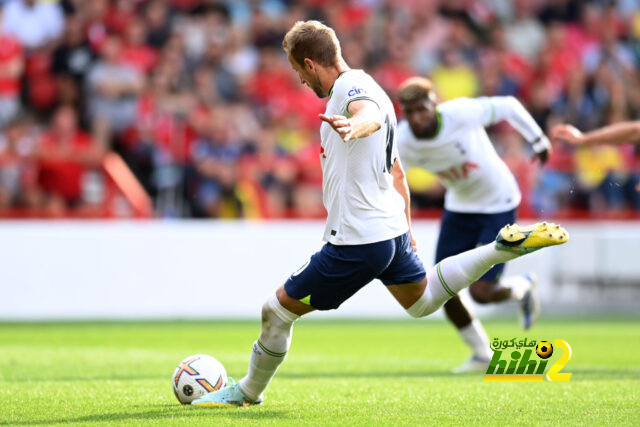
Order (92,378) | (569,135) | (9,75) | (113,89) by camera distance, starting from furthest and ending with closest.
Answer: (113,89) < (9,75) < (92,378) < (569,135)

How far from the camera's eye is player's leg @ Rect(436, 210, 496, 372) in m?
9.32

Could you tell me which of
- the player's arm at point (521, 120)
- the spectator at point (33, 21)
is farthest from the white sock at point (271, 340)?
the spectator at point (33, 21)

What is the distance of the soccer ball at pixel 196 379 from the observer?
6.62 meters

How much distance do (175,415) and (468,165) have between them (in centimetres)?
438

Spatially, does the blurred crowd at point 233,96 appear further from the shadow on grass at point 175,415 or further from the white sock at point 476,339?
the shadow on grass at point 175,415

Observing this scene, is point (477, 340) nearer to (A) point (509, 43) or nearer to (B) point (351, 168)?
(B) point (351, 168)

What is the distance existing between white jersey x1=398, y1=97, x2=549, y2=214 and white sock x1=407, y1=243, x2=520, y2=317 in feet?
9.29

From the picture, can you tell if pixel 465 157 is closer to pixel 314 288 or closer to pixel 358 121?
pixel 314 288

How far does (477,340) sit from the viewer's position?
30.6 feet

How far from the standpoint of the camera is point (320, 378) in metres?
8.45

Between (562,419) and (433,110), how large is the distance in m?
3.94

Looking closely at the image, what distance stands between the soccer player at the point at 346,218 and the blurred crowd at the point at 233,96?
911 cm

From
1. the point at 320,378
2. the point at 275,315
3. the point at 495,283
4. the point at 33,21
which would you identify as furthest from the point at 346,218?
the point at 33,21

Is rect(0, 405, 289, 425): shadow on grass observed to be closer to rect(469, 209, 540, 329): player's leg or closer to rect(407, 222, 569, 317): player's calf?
rect(407, 222, 569, 317): player's calf
